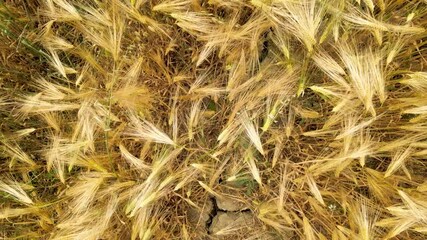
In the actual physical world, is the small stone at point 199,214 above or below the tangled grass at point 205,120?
below

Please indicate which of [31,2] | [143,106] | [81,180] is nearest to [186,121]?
[143,106]

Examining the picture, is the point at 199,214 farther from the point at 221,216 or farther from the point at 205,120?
the point at 205,120

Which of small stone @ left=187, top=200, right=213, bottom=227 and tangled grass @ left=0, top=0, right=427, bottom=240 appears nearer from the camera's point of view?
tangled grass @ left=0, top=0, right=427, bottom=240

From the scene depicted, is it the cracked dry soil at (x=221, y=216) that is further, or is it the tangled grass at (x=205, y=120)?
the cracked dry soil at (x=221, y=216)

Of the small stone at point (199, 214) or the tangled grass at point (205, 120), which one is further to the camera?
the small stone at point (199, 214)

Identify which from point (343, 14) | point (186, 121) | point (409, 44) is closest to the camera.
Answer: point (343, 14)

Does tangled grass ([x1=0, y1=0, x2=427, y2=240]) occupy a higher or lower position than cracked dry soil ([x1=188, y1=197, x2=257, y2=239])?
higher

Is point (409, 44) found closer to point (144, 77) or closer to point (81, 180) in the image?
point (144, 77)

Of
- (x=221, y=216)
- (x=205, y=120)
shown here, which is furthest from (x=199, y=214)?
(x=205, y=120)
